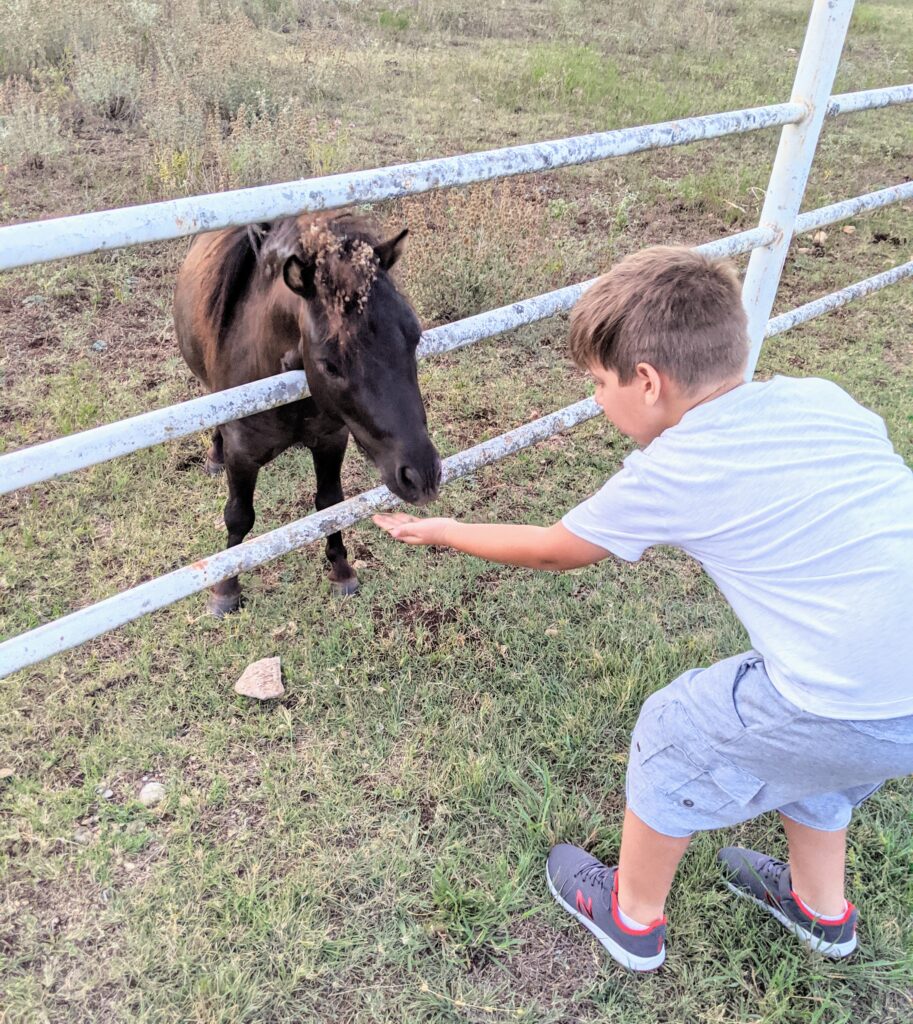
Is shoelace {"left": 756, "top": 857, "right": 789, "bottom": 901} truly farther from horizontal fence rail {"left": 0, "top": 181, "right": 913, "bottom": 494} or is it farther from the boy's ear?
horizontal fence rail {"left": 0, "top": 181, "right": 913, "bottom": 494}

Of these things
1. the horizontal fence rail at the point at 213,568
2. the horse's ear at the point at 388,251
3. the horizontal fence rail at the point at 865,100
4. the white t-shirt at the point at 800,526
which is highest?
the horizontal fence rail at the point at 865,100

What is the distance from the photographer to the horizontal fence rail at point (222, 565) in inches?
79.9

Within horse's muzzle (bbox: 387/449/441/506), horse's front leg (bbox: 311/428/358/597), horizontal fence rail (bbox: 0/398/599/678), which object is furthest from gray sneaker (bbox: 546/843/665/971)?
horse's front leg (bbox: 311/428/358/597)

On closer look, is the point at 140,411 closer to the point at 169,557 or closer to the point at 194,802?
the point at 169,557

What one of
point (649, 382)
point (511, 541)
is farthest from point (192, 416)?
point (649, 382)

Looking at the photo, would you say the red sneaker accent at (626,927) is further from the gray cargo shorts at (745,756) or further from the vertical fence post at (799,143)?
the vertical fence post at (799,143)

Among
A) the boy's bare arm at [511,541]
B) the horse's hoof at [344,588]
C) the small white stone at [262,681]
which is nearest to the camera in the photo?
the boy's bare arm at [511,541]

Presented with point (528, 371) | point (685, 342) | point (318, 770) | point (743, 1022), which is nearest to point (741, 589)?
point (685, 342)

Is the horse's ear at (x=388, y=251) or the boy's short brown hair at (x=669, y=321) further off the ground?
the boy's short brown hair at (x=669, y=321)

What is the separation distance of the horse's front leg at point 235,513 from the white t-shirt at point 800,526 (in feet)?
5.81

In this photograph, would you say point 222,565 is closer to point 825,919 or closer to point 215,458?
point 215,458

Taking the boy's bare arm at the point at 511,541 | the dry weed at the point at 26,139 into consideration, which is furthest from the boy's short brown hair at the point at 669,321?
the dry weed at the point at 26,139

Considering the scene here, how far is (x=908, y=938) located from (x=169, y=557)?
9.49ft

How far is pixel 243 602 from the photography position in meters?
3.21
